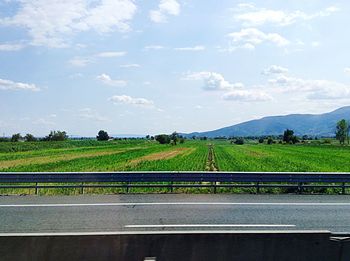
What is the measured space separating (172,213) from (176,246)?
6.30 metres

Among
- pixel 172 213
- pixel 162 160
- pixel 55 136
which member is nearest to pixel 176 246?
pixel 172 213

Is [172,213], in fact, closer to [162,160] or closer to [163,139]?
[162,160]

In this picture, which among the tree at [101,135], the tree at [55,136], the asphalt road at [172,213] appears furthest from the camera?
the tree at [101,135]

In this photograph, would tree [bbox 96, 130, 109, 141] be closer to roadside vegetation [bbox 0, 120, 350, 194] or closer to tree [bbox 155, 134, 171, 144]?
tree [bbox 155, 134, 171, 144]

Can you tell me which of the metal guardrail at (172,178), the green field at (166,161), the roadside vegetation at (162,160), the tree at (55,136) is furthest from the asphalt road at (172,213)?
the tree at (55,136)

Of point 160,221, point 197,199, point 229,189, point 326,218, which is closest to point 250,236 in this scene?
point 160,221

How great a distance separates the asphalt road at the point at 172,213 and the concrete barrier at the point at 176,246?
13.5 ft

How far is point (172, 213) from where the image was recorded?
11.6m

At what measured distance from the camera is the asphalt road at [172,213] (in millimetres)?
10000

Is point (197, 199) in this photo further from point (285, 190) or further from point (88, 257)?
point (88, 257)

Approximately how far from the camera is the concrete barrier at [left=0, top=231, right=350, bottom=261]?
5332 millimetres

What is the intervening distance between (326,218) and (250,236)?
663 centimetres

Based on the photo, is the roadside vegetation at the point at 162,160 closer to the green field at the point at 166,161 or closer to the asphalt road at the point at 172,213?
the green field at the point at 166,161

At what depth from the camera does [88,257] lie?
17.6 ft
